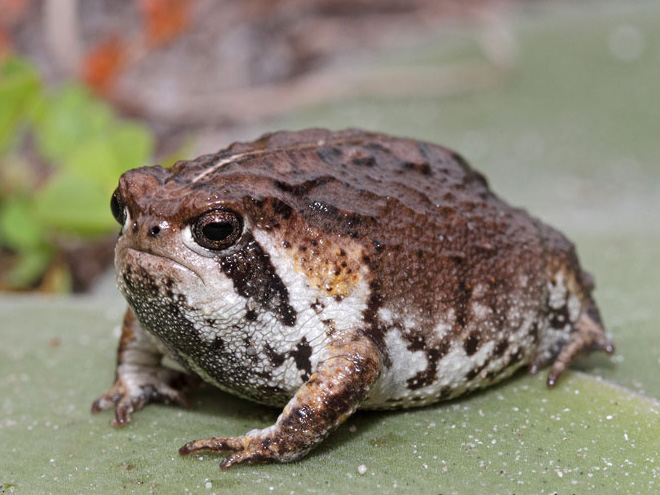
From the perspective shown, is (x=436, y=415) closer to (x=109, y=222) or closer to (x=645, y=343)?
(x=645, y=343)

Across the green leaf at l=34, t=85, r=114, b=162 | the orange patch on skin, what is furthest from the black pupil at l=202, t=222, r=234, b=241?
the green leaf at l=34, t=85, r=114, b=162

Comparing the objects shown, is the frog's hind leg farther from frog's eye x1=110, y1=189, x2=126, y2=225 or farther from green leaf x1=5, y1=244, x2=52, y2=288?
green leaf x1=5, y1=244, x2=52, y2=288

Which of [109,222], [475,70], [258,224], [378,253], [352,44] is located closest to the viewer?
[258,224]

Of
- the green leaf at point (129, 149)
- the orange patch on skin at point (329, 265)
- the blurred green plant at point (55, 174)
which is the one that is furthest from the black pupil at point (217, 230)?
the green leaf at point (129, 149)

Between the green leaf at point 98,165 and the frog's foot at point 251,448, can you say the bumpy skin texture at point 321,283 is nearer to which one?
the frog's foot at point 251,448

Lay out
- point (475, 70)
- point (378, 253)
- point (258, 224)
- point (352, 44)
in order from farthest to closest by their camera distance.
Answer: point (352, 44) < point (475, 70) < point (378, 253) < point (258, 224)

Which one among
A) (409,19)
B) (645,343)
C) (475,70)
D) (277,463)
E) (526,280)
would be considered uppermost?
(409,19)

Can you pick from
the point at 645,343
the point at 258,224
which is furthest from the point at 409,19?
the point at 258,224

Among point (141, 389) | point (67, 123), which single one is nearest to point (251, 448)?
point (141, 389)
